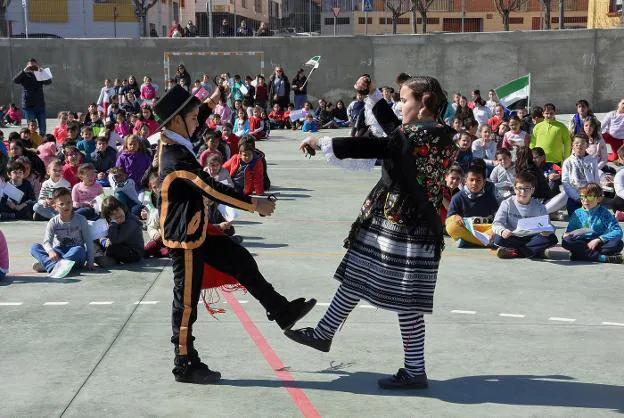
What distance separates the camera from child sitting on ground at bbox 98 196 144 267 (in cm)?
958

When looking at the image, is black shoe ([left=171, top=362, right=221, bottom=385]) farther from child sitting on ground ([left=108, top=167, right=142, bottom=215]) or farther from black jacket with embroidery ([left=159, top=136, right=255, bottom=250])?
child sitting on ground ([left=108, top=167, right=142, bottom=215])

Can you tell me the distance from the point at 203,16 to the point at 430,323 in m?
36.5

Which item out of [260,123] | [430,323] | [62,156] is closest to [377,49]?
[260,123]

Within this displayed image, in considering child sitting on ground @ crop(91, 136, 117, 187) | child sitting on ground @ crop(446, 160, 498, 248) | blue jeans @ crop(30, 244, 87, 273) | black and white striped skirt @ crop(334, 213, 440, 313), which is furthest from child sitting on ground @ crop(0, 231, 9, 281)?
child sitting on ground @ crop(91, 136, 117, 187)

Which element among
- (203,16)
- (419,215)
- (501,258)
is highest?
(203,16)

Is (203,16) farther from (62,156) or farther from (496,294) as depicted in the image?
(496,294)

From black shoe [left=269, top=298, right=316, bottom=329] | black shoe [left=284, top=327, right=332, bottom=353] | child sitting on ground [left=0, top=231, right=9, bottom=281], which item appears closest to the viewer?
black shoe [left=284, top=327, right=332, bottom=353]

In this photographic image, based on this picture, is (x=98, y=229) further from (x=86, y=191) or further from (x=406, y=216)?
(x=406, y=216)

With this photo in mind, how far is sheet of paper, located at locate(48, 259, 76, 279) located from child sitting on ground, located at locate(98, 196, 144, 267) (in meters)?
0.44

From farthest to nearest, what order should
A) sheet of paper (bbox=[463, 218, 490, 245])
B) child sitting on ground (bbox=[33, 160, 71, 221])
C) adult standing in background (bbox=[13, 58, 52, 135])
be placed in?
1. adult standing in background (bbox=[13, 58, 52, 135])
2. child sitting on ground (bbox=[33, 160, 71, 221])
3. sheet of paper (bbox=[463, 218, 490, 245])

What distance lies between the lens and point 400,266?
5504mm

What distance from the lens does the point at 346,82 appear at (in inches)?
1238

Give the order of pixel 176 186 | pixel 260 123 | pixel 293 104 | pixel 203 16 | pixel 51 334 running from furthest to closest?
pixel 203 16, pixel 293 104, pixel 260 123, pixel 51 334, pixel 176 186

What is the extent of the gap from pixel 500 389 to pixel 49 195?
8.40 meters
